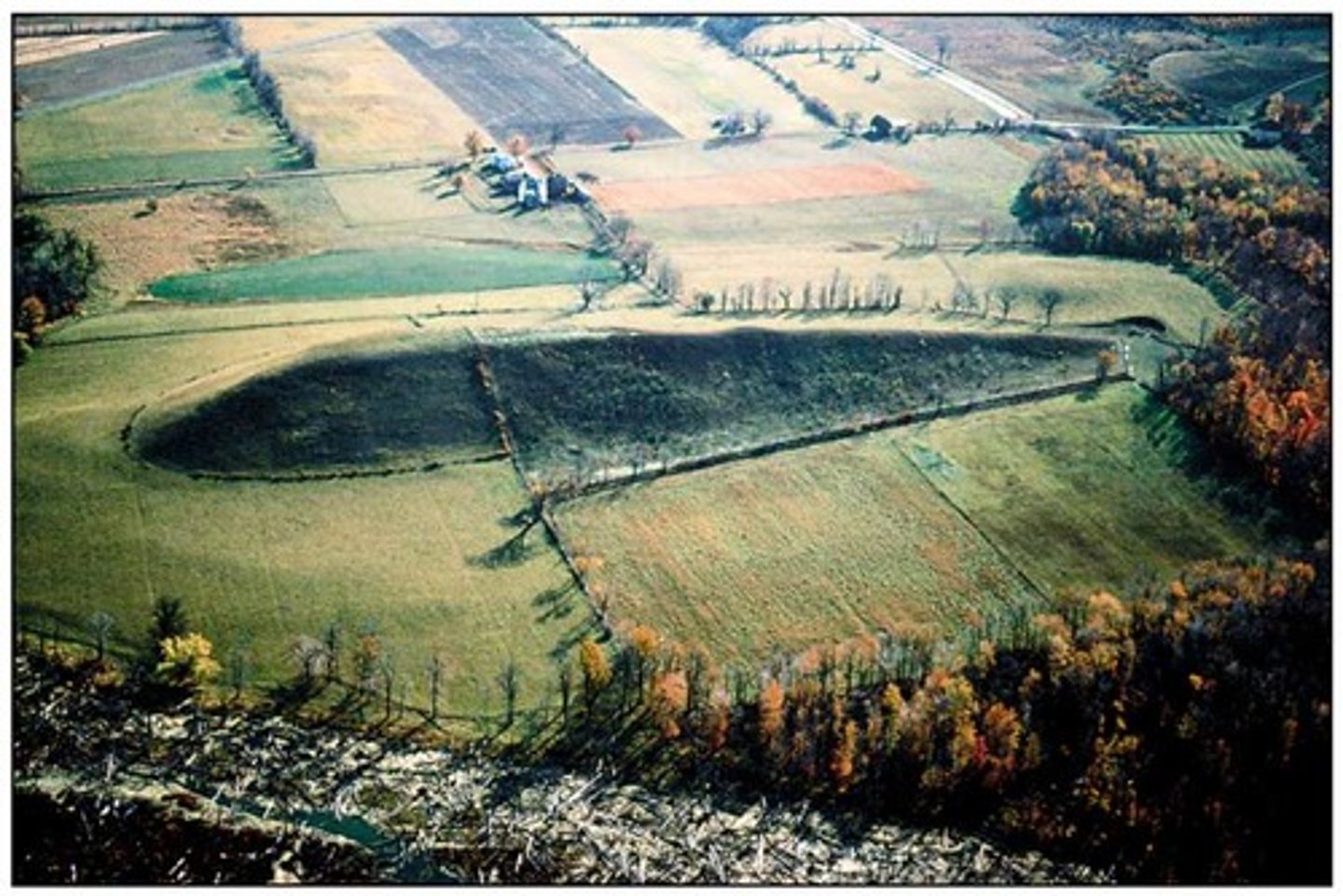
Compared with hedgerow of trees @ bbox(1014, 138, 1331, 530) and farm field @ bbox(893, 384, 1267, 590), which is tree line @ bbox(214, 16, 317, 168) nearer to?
hedgerow of trees @ bbox(1014, 138, 1331, 530)

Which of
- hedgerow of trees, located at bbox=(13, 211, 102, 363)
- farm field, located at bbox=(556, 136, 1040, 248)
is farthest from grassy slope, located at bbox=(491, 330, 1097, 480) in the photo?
hedgerow of trees, located at bbox=(13, 211, 102, 363)

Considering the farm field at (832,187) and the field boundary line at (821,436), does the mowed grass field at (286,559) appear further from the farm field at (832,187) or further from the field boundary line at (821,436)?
the farm field at (832,187)

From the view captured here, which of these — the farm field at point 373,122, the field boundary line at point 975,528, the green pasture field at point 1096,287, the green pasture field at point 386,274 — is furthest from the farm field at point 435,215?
the field boundary line at point 975,528

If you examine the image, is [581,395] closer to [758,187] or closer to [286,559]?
[286,559]

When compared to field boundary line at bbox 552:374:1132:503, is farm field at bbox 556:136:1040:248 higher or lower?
lower

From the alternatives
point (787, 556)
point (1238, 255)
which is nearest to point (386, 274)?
point (787, 556)

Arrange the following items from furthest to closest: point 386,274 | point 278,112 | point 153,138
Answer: point 278,112, point 153,138, point 386,274

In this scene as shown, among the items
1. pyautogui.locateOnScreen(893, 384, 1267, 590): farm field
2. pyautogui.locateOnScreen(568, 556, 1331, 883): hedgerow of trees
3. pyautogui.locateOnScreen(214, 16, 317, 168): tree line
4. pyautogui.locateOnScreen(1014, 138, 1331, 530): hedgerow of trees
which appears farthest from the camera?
pyautogui.locateOnScreen(214, 16, 317, 168): tree line
